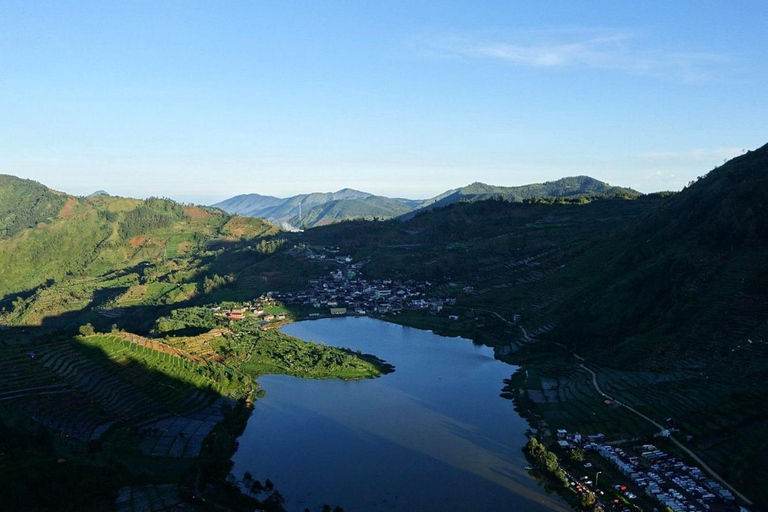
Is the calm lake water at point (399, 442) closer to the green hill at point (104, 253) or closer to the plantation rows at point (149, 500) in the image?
the plantation rows at point (149, 500)

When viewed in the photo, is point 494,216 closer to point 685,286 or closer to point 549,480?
point 685,286

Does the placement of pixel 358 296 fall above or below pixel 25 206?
below

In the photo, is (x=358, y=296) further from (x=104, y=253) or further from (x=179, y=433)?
(x=104, y=253)

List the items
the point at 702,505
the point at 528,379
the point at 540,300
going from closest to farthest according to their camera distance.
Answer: the point at 702,505
the point at 528,379
the point at 540,300

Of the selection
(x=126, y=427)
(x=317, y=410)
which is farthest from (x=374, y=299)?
(x=126, y=427)

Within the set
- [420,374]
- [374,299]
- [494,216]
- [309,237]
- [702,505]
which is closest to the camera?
[702,505]

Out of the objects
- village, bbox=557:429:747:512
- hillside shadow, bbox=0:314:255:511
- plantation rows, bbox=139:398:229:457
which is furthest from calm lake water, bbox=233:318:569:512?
village, bbox=557:429:747:512

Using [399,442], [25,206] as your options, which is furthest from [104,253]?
[399,442]
